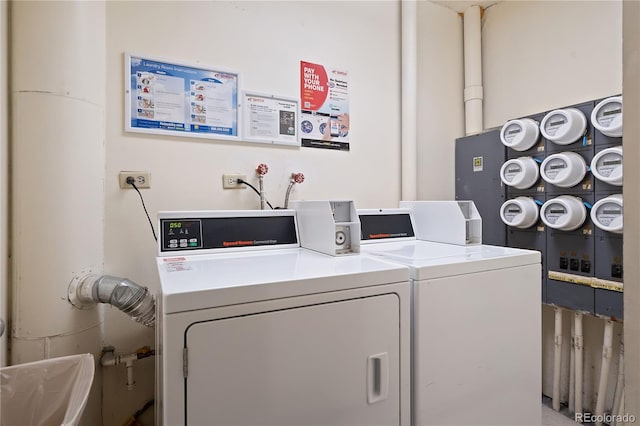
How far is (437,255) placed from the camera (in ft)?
4.61

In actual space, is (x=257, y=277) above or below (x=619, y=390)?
above

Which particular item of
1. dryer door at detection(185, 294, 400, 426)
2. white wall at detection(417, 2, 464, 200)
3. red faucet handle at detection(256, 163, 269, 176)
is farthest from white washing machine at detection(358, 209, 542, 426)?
white wall at detection(417, 2, 464, 200)

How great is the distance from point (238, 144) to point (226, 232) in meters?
0.63

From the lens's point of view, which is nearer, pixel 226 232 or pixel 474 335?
pixel 474 335

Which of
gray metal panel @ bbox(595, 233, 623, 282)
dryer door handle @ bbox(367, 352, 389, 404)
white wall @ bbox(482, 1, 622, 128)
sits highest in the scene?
white wall @ bbox(482, 1, 622, 128)

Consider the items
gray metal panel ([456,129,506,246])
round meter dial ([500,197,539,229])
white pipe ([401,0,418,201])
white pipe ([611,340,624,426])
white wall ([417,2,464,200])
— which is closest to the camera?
white pipe ([611,340,624,426])

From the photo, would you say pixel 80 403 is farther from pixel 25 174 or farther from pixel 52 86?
pixel 52 86

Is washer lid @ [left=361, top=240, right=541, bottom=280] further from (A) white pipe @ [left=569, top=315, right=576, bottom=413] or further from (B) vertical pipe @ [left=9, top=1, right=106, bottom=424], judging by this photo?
(B) vertical pipe @ [left=9, top=1, right=106, bottom=424]

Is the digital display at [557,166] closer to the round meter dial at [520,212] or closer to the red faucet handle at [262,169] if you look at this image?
the round meter dial at [520,212]

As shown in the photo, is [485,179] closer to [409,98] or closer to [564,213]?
[564,213]

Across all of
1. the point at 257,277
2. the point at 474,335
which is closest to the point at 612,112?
the point at 474,335

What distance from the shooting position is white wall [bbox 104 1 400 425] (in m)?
1.71

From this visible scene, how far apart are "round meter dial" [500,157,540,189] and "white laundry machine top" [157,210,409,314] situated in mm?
1274

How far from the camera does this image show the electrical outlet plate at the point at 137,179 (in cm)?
171
